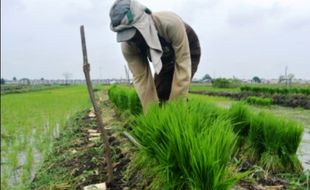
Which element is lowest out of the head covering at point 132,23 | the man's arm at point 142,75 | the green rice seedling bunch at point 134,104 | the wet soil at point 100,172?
the wet soil at point 100,172

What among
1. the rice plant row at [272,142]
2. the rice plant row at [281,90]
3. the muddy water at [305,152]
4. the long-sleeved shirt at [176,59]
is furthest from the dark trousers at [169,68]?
the rice plant row at [281,90]

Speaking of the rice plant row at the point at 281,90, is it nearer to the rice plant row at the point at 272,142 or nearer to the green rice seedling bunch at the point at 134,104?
the green rice seedling bunch at the point at 134,104

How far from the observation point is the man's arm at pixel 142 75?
3.13 m

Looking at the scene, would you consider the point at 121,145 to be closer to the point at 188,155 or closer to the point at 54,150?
the point at 54,150

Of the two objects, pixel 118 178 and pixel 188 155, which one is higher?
pixel 188 155

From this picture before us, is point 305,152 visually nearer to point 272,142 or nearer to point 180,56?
point 272,142

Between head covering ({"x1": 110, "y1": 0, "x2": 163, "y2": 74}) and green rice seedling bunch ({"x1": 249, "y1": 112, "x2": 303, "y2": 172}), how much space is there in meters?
1.47

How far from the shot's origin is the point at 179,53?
118 inches

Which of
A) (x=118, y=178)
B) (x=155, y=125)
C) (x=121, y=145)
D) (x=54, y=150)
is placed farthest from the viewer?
(x=54, y=150)

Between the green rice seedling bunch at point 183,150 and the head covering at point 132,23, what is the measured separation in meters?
0.47

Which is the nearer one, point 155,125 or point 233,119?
point 155,125

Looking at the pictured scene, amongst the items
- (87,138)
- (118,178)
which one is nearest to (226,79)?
(87,138)

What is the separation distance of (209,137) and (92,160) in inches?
82.0

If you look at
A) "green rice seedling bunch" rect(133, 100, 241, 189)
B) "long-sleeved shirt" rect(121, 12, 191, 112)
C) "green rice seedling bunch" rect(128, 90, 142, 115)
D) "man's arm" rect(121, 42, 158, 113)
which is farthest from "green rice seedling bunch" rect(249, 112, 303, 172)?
"green rice seedling bunch" rect(128, 90, 142, 115)
